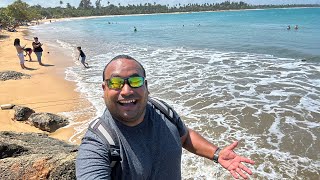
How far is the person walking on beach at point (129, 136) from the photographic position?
77.7 inches

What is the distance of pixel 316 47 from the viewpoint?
25.7 m

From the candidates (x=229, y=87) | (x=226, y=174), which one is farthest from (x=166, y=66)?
(x=226, y=174)

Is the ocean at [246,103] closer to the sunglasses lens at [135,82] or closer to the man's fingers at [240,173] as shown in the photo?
the man's fingers at [240,173]

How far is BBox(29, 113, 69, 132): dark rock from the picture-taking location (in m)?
8.20

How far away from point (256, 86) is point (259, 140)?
5.79 metres

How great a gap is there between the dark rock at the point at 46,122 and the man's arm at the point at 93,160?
6.69 metres

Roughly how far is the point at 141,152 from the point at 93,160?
33 centimetres

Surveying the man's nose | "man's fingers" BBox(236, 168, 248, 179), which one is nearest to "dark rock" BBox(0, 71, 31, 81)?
the man's nose

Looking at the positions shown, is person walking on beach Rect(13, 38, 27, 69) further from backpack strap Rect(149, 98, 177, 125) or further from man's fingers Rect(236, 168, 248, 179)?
man's fingers Rect(236, 168, 248, 179)

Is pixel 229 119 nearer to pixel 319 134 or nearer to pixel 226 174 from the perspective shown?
pixel 319 134

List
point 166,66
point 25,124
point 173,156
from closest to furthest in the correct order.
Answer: point 173,156, point 25,124, point 166,66

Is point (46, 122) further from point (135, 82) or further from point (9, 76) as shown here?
point (9, 76)

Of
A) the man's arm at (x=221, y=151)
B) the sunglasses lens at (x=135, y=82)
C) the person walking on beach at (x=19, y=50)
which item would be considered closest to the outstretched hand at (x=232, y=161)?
the man's arm at (x=221, y=151)

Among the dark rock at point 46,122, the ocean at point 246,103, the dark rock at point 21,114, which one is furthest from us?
the dark rock at point 21,114
